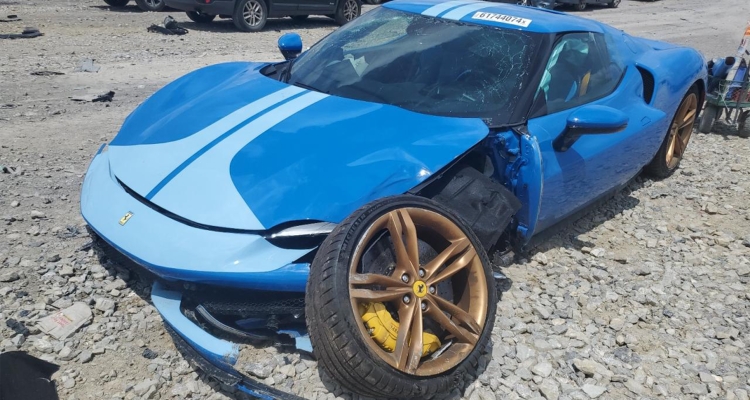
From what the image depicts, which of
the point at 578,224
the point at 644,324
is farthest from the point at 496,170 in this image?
the point at 578,224

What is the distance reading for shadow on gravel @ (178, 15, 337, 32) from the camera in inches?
481

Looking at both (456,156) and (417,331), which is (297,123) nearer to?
(456,156)

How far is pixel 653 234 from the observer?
4.48 metres

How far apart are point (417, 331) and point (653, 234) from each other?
256 centimetres

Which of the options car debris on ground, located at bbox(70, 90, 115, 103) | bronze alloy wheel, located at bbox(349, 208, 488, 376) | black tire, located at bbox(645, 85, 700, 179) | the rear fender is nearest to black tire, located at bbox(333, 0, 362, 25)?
car debris on ground, located at bbox(70, 90, 115, 103)

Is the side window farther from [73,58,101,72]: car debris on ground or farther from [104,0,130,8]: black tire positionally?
[104,0,130,8]: black tire

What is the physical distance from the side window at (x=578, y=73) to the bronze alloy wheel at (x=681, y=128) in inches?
47.0

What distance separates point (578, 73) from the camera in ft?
13.1

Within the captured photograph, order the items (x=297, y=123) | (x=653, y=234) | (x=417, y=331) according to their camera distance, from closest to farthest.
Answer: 1. (x=417, y=331)
2. (x=297, y=123)
3. (x=653, y=234)

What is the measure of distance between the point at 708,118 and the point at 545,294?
13.7 feet

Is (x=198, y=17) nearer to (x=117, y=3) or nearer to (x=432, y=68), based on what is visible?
(x=117, y=3)

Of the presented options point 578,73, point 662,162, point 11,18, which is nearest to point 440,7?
point 578,73

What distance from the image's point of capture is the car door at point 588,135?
11.6 ft

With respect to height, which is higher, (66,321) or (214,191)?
(214,191)
